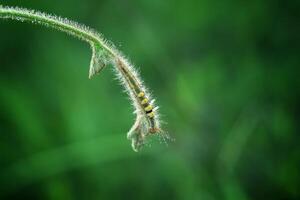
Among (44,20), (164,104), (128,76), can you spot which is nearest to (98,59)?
(128,76)

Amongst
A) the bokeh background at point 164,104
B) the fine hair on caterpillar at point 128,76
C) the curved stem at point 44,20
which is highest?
the bokeh background at point 164,104

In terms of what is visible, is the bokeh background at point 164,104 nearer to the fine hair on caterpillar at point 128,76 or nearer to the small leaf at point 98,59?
the fine hair on caterpillar at point 128,76

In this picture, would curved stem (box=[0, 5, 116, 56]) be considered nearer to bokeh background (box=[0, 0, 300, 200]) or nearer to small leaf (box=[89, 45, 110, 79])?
small leaf (box=[89, 45, 110, 79])

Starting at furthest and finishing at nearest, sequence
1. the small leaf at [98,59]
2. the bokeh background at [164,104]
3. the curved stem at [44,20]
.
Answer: the bokeh background at [164,104], the small leaf at [98,59], the curved stem at [44,20]

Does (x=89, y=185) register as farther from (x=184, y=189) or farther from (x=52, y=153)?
(x=184, y=189)

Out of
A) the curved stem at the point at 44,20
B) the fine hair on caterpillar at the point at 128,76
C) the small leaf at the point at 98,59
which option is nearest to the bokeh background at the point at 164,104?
the fine hair on caterpillar at the point at 128,76

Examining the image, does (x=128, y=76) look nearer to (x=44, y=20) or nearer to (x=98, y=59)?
(x=98, y=59)

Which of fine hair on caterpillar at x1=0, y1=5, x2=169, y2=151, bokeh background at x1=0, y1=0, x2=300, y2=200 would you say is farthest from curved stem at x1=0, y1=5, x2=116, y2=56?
bokeh background at x1=0, y1=0, x2=300, y2=200

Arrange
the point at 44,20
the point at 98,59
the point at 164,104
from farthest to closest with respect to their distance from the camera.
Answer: the point at 164,104
the point at 98,59
the point at 44,20

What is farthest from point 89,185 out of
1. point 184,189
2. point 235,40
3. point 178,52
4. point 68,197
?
point 235,40
